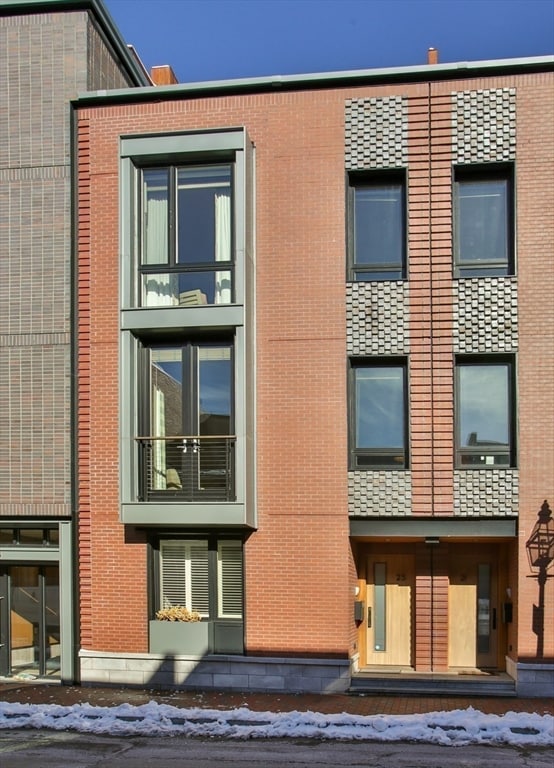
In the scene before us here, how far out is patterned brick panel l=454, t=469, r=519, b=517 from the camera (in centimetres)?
1193

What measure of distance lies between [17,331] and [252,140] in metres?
5.24

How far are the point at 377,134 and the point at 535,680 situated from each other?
30.0ft

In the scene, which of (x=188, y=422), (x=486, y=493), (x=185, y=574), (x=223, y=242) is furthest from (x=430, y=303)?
(x=185, y=574)

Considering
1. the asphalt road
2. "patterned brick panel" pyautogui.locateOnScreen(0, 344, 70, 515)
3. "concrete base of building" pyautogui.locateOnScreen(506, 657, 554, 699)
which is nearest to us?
the asphalt road

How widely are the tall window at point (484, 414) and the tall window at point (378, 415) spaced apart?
0.93 m

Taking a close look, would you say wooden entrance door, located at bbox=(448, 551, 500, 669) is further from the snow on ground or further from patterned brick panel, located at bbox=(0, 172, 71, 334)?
patterned brick panel, located at bbox=(0, 172, 71, 334)

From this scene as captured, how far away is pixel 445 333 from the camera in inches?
480

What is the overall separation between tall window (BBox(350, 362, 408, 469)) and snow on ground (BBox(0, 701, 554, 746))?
3963 mm

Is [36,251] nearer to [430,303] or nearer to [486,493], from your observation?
[430,303]

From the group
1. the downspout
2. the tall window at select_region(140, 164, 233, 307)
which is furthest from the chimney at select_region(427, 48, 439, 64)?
the downspout

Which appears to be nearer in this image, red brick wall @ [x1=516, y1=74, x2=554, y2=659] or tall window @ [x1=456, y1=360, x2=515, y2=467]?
red brick wall @ [x1=516, y1=74, x2=554, y2=659]

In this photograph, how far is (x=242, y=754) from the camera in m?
9.01

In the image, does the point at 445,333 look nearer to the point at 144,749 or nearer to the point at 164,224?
the point at 164,224

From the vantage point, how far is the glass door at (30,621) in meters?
13.0
